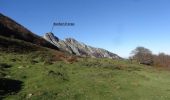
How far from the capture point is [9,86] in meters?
32.2

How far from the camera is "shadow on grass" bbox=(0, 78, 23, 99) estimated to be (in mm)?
30225

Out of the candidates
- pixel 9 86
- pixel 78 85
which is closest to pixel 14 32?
pixel 78 85

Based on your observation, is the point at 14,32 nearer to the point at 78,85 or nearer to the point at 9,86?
the point at 78,85

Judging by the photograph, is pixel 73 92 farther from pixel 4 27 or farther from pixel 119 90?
pixel 4 27

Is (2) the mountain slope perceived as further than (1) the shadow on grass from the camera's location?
Yes

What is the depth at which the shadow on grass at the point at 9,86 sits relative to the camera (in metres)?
30.2

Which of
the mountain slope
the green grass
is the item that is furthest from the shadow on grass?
the mountain slope

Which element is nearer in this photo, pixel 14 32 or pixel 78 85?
pixel 78 85

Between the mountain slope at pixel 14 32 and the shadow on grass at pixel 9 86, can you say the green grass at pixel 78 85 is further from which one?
the mountain slope at pixel 14 32

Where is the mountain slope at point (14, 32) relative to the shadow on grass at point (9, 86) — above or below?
above

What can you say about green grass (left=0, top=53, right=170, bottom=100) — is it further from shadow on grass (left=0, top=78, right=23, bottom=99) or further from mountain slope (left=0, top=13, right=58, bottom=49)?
mountain slope (left=0, top=13, right=58, bottom=49)

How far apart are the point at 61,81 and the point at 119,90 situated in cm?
673

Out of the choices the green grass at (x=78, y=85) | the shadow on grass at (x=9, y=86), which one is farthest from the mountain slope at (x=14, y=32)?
the shadow on grass at (x=9, y=86)

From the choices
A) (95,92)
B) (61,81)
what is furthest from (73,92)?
(61,81)
